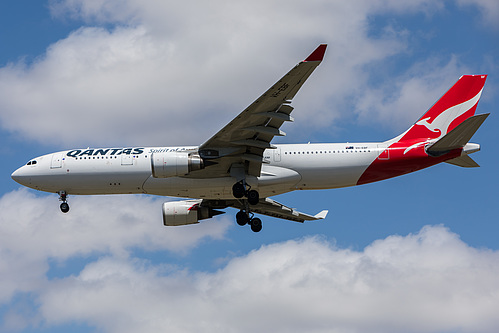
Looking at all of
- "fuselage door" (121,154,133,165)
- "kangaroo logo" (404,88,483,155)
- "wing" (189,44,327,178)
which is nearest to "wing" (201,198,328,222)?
"wing" (189,44,327,178)

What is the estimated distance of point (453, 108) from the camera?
38.9m

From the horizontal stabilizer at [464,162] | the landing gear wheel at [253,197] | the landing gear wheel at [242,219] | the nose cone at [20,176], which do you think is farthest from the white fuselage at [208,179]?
the horizontal stabilizer at [464,162]

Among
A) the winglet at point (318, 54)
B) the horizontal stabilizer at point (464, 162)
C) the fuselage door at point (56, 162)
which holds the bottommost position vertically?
the horizontal stabilizer at point (464, 162)

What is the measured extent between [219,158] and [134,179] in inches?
172

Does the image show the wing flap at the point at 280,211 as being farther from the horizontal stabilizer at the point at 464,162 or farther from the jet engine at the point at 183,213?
the horizontal stabilizer at the point at 464,162

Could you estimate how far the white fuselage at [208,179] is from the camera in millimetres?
36812

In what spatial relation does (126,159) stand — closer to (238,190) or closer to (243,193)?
(238,190)

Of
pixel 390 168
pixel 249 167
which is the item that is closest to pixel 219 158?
pixel 249 167

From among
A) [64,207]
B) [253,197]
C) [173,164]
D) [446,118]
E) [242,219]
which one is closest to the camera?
[173,164]

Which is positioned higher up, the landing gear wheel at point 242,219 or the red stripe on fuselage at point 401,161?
the red stripe on fuselage at point 401,161

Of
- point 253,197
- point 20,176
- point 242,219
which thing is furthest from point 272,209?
point 20,176

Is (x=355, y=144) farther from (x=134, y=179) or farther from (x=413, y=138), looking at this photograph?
(x=134, y=179)

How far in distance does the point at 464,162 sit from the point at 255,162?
986 cm

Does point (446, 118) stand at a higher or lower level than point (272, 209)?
Result: higher
